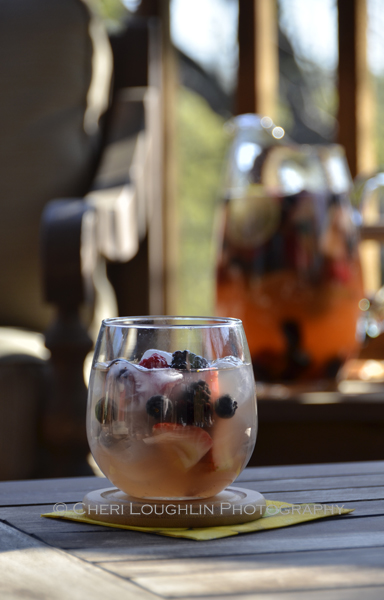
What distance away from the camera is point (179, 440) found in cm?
52

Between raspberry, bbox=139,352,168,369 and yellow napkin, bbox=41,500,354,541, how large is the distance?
11 cm

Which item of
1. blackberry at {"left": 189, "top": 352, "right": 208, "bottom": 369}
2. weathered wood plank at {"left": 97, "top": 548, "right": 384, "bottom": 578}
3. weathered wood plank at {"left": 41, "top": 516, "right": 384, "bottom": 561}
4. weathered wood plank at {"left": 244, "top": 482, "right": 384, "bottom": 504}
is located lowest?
weathered wood plank at {"left": 244, "top": 482, "right": 384, "bottom": 504}

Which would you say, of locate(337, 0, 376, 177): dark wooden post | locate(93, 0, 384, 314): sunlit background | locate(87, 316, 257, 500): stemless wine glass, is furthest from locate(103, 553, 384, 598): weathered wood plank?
locate(93, 0, 384, 314): sunlit background

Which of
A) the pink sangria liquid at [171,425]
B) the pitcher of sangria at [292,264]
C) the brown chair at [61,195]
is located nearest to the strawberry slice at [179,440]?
the pink sangria liquid at [171,425]

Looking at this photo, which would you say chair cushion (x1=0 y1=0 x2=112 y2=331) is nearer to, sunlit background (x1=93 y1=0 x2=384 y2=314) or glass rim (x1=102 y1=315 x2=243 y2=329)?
sunlit background (x1=93 y1=0 x2=384 y2=314)

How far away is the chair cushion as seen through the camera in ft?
5.20

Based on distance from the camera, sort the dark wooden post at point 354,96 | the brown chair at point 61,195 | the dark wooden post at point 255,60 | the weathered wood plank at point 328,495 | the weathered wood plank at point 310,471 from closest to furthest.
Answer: the weathered wood plank at point 328,495 → the weathered wood plank at point 310,471 → the brown chair at point 61,195 → the dark wooden post at point 354,96 → the dark wooden post at point 255,60

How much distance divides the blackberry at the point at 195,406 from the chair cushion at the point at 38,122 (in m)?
1.09

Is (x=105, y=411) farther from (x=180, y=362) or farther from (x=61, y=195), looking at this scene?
Answer: (x=61, y=195)

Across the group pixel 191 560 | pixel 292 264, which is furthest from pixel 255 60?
pixel 191 560

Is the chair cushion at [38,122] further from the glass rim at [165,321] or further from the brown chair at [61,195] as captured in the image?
the glass rim at [165,321]

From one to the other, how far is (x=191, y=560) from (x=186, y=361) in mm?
138

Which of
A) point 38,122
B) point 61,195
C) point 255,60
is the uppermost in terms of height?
point 255,60

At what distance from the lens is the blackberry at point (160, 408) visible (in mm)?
524
